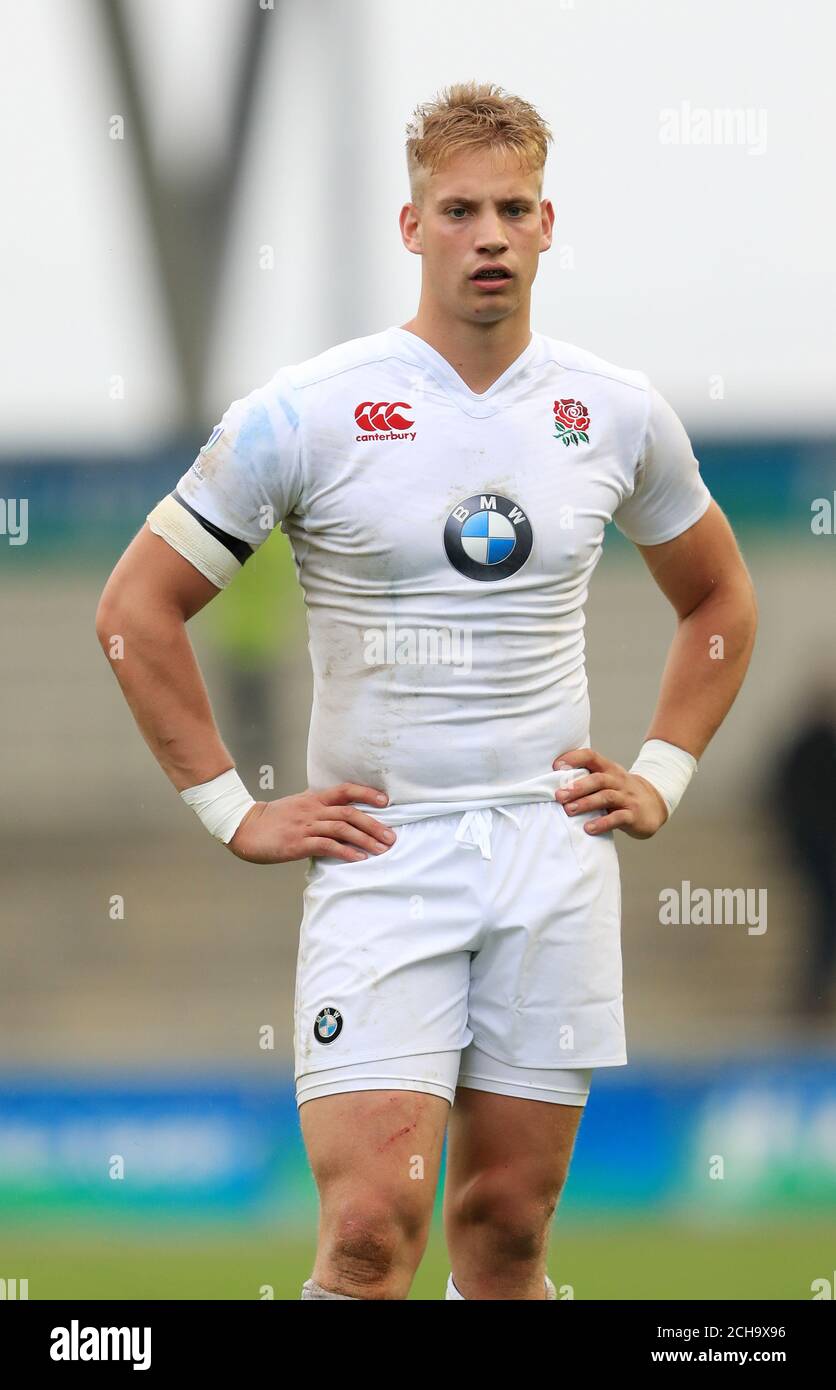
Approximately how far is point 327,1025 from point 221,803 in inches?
16.4

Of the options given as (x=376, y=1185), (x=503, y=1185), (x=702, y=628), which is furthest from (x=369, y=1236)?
(x=702, y=628)

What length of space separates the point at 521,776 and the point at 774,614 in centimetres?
370

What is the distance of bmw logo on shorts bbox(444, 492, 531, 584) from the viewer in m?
2.47

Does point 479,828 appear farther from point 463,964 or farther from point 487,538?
point 487,538

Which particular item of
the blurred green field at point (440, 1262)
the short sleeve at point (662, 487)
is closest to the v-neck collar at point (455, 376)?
the short sleeve at point (662, 487)

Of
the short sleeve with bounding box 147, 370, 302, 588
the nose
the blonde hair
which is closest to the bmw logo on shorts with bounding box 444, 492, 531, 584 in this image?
the short sleeve with bounding box 147, 370, 302, 588

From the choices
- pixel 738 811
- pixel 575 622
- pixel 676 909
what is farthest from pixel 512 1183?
pixel 738 811

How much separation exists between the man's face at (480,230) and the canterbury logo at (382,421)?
174 millimetres

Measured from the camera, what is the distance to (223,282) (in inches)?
188

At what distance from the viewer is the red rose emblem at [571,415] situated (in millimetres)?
2578

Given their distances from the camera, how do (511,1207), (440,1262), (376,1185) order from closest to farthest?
(376,1185)
(511,1207)
(440,1262)

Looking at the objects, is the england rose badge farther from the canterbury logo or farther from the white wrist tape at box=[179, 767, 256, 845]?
the white wrist tape at box=[179, 767, 256, 845]

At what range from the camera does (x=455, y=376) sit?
8.35 feet

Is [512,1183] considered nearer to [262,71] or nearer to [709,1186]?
[709,1186]
